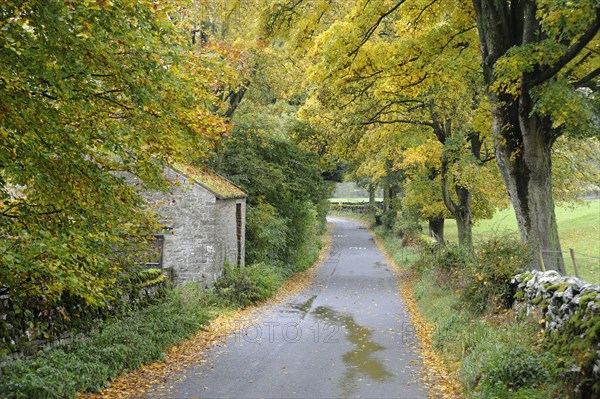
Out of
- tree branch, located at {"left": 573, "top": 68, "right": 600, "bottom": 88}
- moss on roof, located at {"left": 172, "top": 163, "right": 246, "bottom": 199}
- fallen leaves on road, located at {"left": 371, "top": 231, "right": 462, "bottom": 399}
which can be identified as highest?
tree branch, located at {"left": 573, "top": 68, "right": 600, "bottom": 88}

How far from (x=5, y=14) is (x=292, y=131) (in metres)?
17.7

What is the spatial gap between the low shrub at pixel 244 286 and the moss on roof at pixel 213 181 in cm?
271

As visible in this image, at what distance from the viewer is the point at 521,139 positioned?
445 inches

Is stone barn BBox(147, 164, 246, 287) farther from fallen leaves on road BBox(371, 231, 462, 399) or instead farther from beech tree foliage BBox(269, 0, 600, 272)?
fallen leaves on road BBox(371, 231, 462, 399)

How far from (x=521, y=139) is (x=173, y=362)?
866 centimetres

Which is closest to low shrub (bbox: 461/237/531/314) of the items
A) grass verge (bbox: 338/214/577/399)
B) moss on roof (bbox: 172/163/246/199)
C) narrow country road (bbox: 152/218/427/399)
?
grass verge (bbox: 338/214/577/399)

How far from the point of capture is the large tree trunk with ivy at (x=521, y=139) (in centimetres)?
1099

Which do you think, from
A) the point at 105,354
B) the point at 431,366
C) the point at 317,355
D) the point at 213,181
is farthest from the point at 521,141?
the point at 213,181

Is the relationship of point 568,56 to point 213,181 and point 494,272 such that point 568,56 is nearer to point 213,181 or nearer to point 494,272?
point 494,272

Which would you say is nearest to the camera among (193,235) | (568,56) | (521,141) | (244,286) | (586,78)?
(568,56)

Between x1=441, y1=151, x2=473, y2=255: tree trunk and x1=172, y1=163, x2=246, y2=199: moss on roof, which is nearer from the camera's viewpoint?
x1=172, y1=163, x2=246, y2=199: moss on roof

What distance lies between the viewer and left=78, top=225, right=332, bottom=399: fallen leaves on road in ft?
28.3

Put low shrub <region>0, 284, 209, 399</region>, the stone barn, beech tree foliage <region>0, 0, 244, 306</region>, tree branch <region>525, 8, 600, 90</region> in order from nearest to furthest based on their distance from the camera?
beech tree foliage <region>0, 0, 244, 306</region>, low shrub <region>0, 284, 209, 399</region>, tree branch <region>525, 8, 600, 90</region>, the stone barn

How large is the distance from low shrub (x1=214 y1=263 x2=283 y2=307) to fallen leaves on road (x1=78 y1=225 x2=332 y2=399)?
0.40 m
